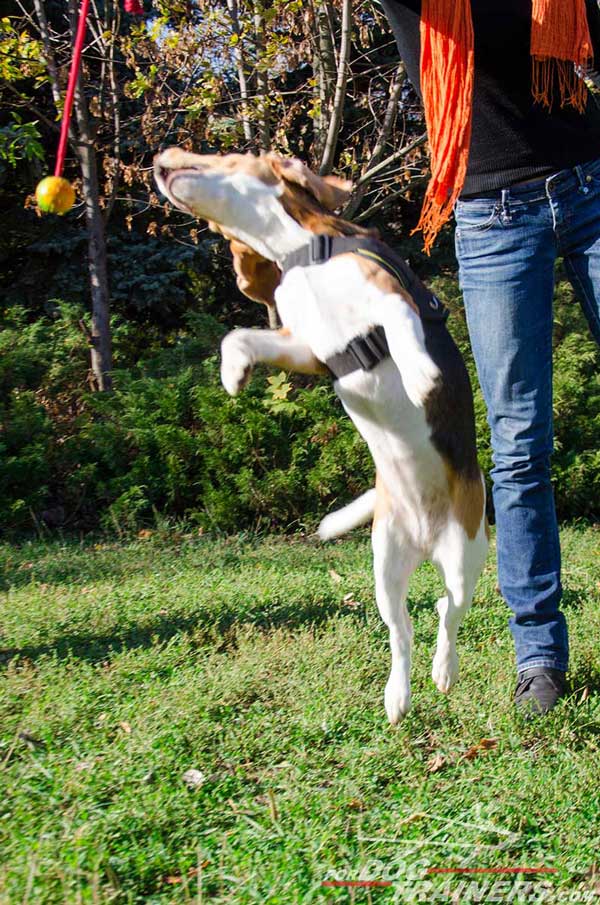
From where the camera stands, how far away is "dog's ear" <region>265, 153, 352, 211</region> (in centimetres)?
231

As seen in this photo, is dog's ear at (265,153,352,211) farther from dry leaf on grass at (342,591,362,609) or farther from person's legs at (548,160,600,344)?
→ dry leaf on grass at (342,591,362,609)

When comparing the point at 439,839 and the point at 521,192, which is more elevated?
the point at 521,192

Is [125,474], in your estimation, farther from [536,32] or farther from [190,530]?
[536,32]

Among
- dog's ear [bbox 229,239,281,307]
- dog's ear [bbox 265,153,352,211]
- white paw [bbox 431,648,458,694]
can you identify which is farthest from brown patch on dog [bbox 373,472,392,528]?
dog's ear [bbox 265,153,352,211]

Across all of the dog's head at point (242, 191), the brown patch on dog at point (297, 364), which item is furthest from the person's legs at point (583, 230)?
the brown patch on dog at point (297, 364)

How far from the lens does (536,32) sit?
260 cm

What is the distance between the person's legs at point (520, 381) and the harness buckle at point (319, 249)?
0.79 m

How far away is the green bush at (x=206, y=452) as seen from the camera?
6.96 meters

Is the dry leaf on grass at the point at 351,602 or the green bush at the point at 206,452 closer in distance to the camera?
the dry leaf on grass at the point at 351,602

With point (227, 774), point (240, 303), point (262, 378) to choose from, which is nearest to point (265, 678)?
point (227, 774)

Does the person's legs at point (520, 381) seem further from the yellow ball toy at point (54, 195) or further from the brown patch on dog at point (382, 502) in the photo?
the yellow ball toy at point (54, 195)

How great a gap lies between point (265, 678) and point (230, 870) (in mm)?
1227

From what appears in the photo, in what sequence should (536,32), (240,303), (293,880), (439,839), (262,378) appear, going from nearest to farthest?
(293,880) < (439,839) < (536,32) < (262,378) < (240,303)

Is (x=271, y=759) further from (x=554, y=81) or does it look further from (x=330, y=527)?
(x=554, y=81)
